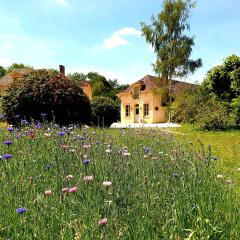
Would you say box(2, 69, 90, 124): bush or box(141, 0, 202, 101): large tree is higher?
box(141, 0, 202, 101): large tree

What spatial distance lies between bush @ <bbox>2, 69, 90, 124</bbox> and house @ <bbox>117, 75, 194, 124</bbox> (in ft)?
74.5

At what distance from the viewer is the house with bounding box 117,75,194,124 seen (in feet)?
127

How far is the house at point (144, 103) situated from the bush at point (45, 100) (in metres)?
22.7

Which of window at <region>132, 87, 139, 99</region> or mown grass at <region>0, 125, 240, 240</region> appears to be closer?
mown grass at <region>0, 125, 240, 240</region>

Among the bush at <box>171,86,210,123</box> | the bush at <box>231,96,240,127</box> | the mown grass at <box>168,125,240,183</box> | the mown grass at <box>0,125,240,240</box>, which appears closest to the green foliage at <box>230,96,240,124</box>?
the bush at <box>231,96,240,127</box>

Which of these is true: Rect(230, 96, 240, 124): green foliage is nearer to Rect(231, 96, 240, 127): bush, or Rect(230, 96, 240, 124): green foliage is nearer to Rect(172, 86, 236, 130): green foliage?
Rect(231, 96, 240, 127): bush

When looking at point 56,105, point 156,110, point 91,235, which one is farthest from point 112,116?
point 91,235

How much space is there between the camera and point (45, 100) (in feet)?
47.1

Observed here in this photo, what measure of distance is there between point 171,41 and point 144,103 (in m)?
8.85

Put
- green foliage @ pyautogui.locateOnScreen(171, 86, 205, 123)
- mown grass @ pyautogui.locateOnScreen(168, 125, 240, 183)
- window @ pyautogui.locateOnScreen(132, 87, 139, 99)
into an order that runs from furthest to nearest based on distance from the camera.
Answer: window @ pyautogui.locateOnScreen(132, 87, 139, 99) < green foliage @ pyautogui.locateOnScreen(171, 86, 205, 123) < mown grass @ pyautogui.locateOnScreen(168, 125, 240, 183)

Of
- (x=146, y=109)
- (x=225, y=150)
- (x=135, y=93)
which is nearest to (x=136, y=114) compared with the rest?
(x=146, y=109)

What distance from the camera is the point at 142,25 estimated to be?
112ft

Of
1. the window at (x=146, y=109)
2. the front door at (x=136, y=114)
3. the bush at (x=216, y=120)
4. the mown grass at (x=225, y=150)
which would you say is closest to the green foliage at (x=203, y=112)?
the bush at (x=216, y=120)

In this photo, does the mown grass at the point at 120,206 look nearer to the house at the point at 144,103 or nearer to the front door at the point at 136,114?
the house at the point at 144,103
